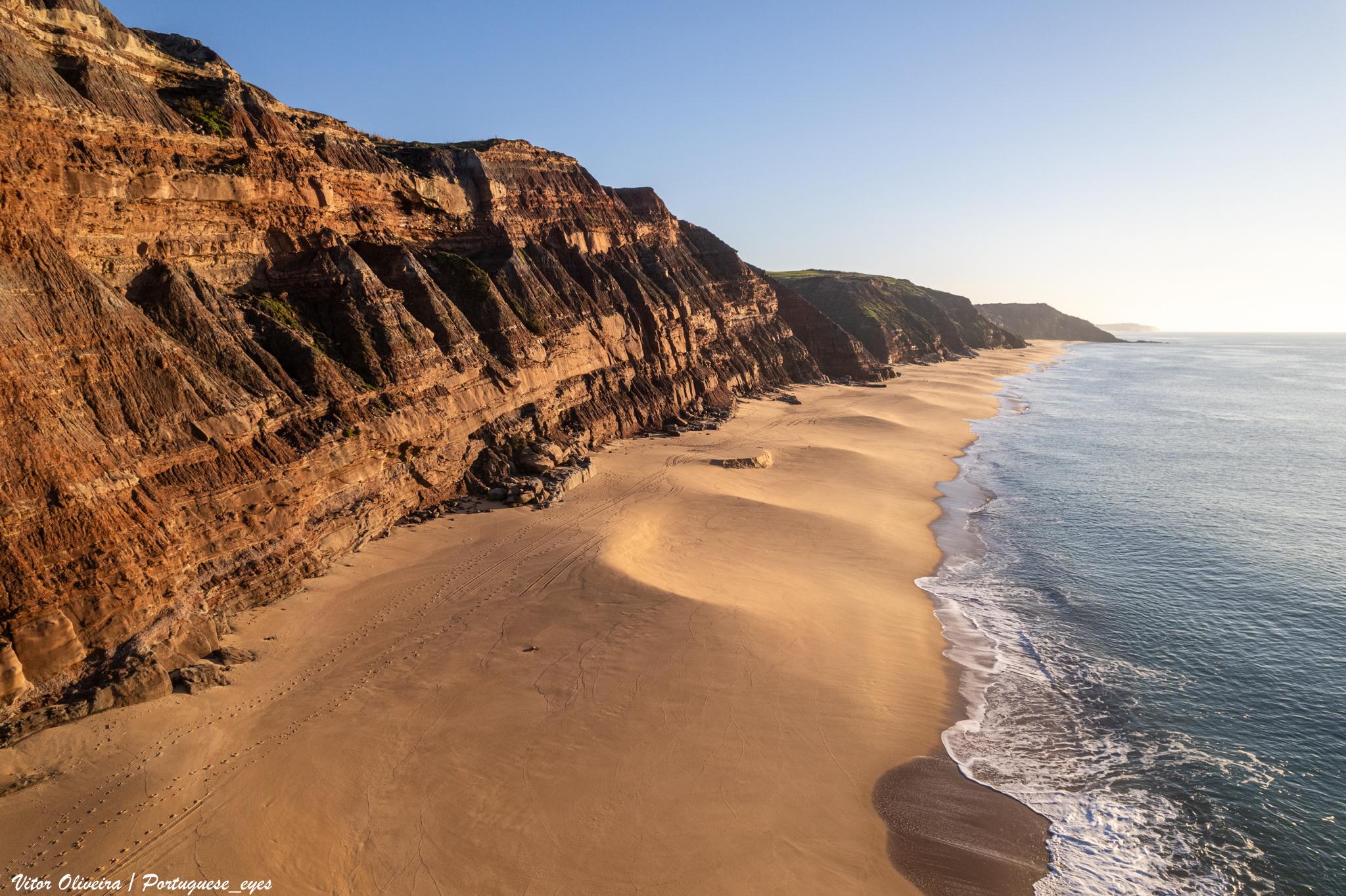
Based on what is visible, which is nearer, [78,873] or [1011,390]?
[78,873]

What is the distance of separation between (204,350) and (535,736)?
15.6 metres

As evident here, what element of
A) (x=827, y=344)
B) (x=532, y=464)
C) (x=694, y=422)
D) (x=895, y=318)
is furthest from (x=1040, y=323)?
(x=532, y=464)

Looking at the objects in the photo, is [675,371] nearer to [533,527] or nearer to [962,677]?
[533,527]

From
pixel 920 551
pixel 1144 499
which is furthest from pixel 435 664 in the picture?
pixel 1144 499

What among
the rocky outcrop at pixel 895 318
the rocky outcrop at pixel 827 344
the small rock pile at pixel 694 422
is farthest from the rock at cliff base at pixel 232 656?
the rocky outcrop at pixel 895 318

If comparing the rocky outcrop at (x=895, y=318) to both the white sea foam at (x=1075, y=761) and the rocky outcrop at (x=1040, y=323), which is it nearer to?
the rocky outcrop at (x=1040, y=323)

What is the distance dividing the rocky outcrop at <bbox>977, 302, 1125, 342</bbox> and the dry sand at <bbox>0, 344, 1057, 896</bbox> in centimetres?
18844

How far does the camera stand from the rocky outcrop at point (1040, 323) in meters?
186

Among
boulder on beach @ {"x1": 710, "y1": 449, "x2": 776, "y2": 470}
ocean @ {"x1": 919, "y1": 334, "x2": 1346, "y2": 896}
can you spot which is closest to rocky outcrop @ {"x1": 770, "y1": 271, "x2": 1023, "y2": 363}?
ocean @ {"x1": 919, "y1": 334, "x2": 1346, "y2": 896}

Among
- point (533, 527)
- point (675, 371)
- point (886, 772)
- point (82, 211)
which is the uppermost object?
point (82, 211)

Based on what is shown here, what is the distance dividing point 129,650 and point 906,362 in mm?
97966

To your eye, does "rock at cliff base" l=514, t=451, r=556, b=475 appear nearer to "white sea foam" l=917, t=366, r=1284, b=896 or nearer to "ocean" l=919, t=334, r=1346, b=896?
"ocean" l=919, t=334, r=1346, b=896

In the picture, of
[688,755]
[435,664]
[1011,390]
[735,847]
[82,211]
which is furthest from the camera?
[1011,390]

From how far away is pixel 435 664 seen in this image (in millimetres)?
15914
